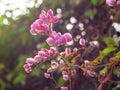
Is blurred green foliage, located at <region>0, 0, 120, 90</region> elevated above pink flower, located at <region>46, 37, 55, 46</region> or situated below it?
above

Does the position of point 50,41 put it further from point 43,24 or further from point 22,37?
point 22,37

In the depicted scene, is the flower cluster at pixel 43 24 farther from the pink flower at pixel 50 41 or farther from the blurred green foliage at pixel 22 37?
the blurred green foliage at pixel 22 37

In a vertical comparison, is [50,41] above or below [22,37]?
below

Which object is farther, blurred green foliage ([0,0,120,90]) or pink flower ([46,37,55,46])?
blurred green foliage ([0,0,120,90])

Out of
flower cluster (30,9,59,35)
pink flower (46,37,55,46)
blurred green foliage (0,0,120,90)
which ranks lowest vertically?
pink flower (46,37,55,46)

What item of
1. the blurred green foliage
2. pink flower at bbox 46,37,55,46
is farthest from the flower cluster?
the blurred green foliage

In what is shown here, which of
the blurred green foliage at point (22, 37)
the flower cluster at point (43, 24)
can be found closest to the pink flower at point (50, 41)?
the flower cluster at point (43, 24)

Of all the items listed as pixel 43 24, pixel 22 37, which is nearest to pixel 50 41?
pixel 43 24

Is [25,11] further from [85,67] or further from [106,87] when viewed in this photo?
[85,67]

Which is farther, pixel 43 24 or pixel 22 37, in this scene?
pixel 22 37

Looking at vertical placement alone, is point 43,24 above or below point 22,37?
below

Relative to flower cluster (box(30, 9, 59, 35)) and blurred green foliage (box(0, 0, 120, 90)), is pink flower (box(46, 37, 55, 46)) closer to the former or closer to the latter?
flower cluster (box(30, 9, 59, 35))

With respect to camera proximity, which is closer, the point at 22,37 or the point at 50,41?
the point at 50,41

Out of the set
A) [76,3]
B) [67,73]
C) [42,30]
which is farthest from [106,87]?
[76,3]
